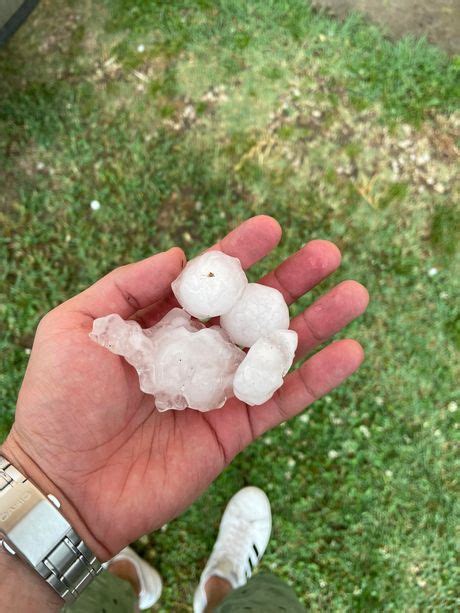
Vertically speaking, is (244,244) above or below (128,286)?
below

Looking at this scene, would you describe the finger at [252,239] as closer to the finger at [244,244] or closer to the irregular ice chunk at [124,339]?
the finger at [244,244]

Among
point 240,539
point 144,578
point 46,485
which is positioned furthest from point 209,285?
point 144,578

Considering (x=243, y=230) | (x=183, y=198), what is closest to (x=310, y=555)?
(x=243, y=230)

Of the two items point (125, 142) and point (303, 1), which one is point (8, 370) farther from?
point (303, 1)

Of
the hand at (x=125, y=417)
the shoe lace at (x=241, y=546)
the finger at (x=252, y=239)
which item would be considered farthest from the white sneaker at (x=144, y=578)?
the finger at (x=252, y=239)

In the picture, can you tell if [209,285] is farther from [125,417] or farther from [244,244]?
[125,417]

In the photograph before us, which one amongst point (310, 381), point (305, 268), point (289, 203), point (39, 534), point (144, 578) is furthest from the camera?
point (289, 203)

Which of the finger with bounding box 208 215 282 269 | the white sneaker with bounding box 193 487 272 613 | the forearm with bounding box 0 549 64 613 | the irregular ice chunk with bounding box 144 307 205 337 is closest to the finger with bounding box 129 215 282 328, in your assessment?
the finger with bounding box 208 215 282 269

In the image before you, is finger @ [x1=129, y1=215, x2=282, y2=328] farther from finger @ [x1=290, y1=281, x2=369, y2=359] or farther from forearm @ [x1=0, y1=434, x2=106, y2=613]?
forearm @ [x1=0, y1=434, x2=106, y2=613]
